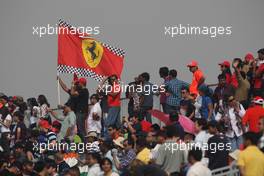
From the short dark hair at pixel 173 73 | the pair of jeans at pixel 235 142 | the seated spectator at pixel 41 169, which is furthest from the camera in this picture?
the short dark hair at pixel 173 73

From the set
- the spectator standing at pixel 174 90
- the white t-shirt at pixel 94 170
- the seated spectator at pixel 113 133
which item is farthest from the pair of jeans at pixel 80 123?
the white t-shirt at pixel 94 170

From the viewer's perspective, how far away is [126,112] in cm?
2462

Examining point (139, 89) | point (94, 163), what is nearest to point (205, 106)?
point (139, 89)

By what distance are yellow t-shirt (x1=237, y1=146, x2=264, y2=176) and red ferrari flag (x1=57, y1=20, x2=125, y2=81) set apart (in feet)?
28.7

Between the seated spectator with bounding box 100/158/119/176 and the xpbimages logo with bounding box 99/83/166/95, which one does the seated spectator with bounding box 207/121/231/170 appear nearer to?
the seated spectator with bounding box 100/158/119/176

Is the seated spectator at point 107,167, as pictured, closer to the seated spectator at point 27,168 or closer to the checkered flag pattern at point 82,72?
the seated spectator at point 27,168

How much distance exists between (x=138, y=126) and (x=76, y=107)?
10.3 ft

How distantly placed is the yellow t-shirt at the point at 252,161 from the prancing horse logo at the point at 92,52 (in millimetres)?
9179

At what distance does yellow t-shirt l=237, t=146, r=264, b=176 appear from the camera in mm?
15328

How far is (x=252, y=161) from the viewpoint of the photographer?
15.3 metres

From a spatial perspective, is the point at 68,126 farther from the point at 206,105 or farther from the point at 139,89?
the point at 206,105

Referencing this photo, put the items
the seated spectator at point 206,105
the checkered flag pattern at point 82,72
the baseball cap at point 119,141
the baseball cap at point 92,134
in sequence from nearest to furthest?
the baseball cap at point 119,141 < the seated spectator at point 206,105 < the baseball cap at point 92,134 < the checkered flag pattern at point 82,72

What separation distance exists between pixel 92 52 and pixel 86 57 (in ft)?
0.65

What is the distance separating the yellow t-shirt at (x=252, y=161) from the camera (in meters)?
15.3
